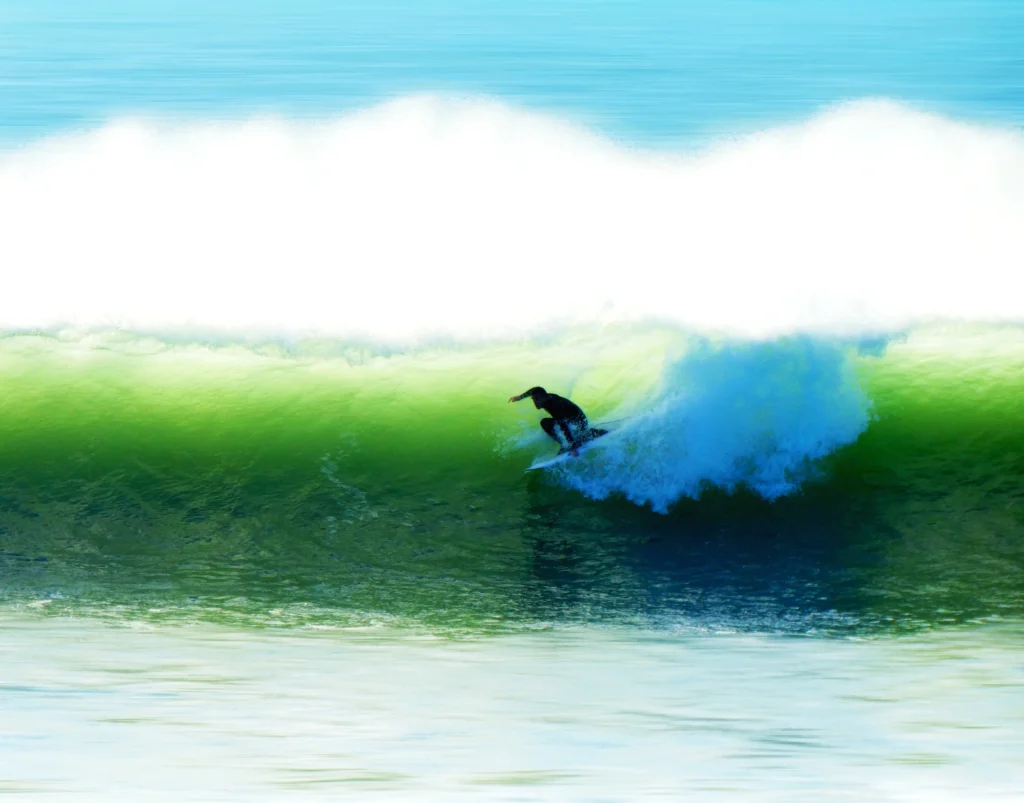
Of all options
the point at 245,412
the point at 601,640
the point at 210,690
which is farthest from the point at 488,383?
the point at 210,690

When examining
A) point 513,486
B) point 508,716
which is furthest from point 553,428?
point 508,716

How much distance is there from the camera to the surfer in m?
7.76

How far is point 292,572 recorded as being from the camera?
679 centimetres

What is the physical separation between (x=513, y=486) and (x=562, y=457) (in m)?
0.34

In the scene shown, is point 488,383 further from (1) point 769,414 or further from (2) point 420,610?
(2) point 420,610

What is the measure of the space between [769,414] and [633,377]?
96 centimetres

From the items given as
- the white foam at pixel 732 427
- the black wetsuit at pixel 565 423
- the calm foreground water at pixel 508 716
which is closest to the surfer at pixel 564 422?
the black wetsuit at pixel 565 423

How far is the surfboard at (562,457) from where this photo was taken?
25.4 feet

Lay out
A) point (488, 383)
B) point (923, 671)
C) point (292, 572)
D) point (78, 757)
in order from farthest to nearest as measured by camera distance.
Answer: point (488, 383), point (292, 572), point (923, 671), point (78, 757)

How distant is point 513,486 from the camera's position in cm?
777

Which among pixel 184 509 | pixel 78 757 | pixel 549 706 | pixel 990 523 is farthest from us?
pixel 184 509

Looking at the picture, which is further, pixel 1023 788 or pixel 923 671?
pixel 923 671

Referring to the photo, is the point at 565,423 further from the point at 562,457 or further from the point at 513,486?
the point at 513,486

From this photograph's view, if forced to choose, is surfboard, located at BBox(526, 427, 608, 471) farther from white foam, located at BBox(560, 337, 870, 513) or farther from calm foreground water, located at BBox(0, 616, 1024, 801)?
calm foreground water, located at BBox(0, 616, 1024, 801)
